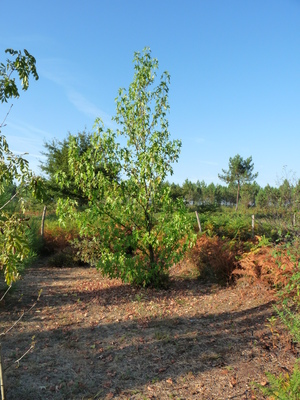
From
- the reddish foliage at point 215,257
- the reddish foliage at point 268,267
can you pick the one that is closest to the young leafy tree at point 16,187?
the reddish foliage at point 268,267

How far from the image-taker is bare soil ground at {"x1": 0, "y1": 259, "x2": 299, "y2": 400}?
4.12 metres

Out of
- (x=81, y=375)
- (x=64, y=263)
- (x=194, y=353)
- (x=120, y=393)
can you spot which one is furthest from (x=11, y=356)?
(x=64, y=263)

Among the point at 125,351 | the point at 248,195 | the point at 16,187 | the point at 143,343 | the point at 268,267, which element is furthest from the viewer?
the point at 248,195

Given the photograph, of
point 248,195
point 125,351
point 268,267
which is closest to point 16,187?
point 125,351

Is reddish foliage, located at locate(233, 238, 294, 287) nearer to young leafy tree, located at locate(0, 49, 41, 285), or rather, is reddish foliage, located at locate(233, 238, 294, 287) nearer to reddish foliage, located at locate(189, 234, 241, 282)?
reddish foliage, located at locate(189, 234, 241, 282)

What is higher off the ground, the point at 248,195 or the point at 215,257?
the point at 248,195

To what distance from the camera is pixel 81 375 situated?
4.36m

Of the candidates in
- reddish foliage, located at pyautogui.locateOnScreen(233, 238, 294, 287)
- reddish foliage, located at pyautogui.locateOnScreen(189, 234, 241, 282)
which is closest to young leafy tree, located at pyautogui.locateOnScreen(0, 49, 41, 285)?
reddish foliage, located at pyautogui.locateOnScreen(233, 238, 294, 287)

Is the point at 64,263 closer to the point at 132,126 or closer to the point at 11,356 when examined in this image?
the point at 132,126

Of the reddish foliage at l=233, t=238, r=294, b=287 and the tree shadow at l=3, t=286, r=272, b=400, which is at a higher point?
the reddish foliage at l=233, t=238, r=294, b=287

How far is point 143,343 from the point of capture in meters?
5.19

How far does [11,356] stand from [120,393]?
1.76 metres

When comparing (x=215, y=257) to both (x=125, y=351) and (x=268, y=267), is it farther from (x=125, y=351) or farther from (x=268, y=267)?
(x=125, y=351)

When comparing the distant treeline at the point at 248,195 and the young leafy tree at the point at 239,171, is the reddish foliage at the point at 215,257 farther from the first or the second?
the young leafy tree at the point at 239,171
